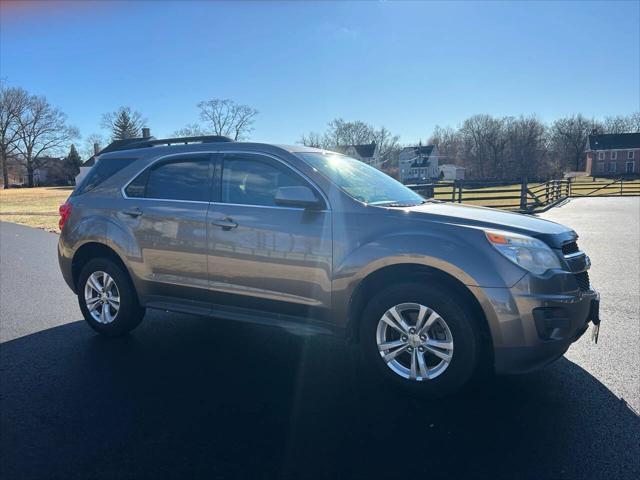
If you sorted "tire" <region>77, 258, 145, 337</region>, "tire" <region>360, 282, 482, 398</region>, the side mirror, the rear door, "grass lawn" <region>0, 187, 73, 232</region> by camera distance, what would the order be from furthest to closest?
"grass lawn" <region>0, 187, 73, 232</region> < "tire" <region>77, 258, 145, 337</region> < the rear door < the side mirror < "tire" <region>360, 282, 482, 398</region>

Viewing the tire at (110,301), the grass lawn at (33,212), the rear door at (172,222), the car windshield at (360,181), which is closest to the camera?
the car windshield at (360,181)

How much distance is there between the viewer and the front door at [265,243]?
3736 mm

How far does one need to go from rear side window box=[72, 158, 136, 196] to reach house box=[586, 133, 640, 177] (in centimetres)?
8996

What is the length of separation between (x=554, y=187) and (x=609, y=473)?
28.2m

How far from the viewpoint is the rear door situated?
14.1 ft

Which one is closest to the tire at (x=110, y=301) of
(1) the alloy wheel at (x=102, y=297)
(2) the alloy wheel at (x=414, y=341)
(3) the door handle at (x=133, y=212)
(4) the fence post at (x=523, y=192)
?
(1) the alloy wheel at (x=102, y=297)

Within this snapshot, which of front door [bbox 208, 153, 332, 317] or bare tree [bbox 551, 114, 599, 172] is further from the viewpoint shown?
bare tree [bbox 551, 114, 599, 172]

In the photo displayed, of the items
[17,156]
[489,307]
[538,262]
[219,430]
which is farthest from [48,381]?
[17,156]

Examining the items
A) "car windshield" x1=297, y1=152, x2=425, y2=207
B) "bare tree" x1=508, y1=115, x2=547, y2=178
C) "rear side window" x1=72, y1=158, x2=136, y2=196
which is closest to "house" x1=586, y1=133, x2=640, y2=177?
"bare tree" x1=508, y1=115, x2=547, y2=178

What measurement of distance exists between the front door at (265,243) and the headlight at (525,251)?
124 cm

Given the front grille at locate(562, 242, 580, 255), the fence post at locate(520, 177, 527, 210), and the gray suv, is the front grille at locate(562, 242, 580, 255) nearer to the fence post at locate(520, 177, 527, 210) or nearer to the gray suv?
the gray suv

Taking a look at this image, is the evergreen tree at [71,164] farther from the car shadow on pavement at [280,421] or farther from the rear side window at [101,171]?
the car shadow on pavement at [280,421]

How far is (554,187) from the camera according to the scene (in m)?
27.5

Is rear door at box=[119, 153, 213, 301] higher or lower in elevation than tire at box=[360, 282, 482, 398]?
higher
